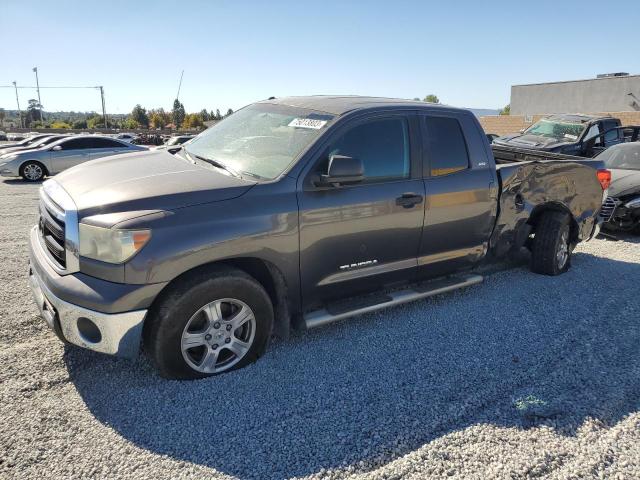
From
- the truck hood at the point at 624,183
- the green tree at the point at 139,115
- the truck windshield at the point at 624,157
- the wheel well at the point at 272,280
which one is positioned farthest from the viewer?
the green tree at the point at 139,115

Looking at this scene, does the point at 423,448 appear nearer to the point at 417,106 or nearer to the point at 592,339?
the point at 592,339

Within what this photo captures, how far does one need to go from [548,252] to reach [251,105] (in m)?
3.63

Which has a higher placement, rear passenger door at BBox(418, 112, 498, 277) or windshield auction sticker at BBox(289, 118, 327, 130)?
windshield auction sticker at BBox(289, 118, 327, 130)

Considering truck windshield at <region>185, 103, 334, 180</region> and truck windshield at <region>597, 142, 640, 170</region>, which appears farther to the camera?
truck windshield at <region>597, 142, 640, 170</region>

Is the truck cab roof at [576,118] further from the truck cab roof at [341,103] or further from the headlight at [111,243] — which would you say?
the headlight at [111,243]

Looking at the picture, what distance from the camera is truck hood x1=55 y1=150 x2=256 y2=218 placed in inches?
115

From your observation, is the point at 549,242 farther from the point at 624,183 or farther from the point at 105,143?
the point at 105,143

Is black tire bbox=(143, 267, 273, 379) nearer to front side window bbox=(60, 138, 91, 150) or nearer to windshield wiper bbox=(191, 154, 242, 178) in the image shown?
windshield wiper bbox=(191, 154, 242, 178)

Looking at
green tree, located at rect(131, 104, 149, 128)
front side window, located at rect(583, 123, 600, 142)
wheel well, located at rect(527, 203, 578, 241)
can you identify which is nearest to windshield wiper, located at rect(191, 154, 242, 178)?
wheel well, located at rect(527, 203, 578, 241)

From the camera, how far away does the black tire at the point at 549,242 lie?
17.4 feet

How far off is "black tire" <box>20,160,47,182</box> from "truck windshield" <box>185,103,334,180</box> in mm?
11733

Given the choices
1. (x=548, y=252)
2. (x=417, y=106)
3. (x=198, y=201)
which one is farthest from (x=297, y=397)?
(x=548, y=252)

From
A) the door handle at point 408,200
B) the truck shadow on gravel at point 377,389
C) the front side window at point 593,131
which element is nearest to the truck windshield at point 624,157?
the front side window at point 593,131

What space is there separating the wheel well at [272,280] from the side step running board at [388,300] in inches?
7.0
